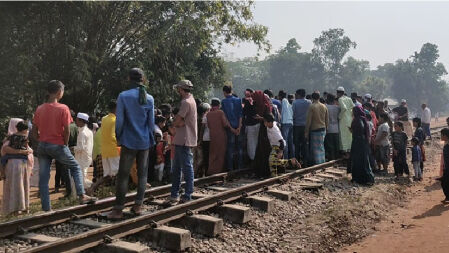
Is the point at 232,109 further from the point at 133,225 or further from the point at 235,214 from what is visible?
Result: the point at 133,225

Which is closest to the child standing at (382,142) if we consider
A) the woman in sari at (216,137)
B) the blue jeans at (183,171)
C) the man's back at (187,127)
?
the woman in sari at (216,137)

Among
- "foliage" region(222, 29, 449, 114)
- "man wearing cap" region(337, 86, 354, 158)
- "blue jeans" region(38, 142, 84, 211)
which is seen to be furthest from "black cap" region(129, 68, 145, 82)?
"foliage" region(222, 29, 449, 114)

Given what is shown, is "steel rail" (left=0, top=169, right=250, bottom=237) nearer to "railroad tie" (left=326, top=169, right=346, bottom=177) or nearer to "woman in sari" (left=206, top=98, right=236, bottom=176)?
"woman in sari" (left=206, top=98, right=236, bottom=176)

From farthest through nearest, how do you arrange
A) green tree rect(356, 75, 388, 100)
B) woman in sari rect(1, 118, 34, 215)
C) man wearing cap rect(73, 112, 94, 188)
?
1. green tree rect(356, 75, 388, 100)
2. man wearing cap rect(73, 112, 94, 188)
3. woman in sari rect(1, 118, 34, 215)

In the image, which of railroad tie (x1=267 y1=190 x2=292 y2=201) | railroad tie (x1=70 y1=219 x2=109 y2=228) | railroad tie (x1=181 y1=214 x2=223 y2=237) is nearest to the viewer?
railroad tie (x1=70 y1=219 x2=109 y2=228)

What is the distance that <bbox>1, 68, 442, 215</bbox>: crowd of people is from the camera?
5352mm

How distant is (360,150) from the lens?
909 centimetres

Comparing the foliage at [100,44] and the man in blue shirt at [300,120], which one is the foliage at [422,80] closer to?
the foliage at [100,44]

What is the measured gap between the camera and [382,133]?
1038 cm

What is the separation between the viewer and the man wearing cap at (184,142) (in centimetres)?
596

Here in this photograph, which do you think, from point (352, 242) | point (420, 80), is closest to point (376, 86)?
point (420, 80)

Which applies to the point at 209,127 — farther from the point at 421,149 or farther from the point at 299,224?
the point at 421,149

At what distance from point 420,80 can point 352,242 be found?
7621cm

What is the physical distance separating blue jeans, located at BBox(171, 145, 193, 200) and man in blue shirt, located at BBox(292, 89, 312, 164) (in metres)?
4.96
